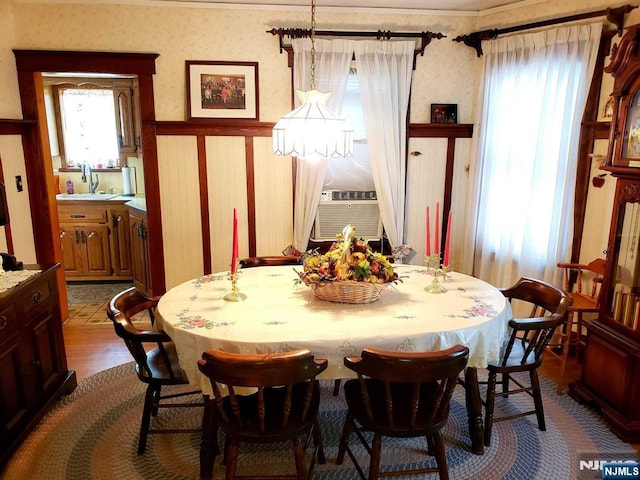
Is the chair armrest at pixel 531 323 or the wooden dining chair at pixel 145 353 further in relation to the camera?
the chair armrest at pixel 531 323

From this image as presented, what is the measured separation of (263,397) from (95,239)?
3.77 m

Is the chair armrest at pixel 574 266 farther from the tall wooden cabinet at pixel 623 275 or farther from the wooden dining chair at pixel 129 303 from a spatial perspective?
the wooden dining chair at pixel 129 303

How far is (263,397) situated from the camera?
71.6 inches

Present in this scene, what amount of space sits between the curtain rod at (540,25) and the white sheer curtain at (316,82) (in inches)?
37.9

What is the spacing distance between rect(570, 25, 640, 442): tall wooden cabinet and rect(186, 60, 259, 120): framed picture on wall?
246 centimetres

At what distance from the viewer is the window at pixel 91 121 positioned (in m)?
5.07

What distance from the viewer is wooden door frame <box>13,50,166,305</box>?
11.7 ft

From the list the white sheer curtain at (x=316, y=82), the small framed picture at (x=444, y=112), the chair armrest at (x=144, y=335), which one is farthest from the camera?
the small framed picture at (x=444, y=112)

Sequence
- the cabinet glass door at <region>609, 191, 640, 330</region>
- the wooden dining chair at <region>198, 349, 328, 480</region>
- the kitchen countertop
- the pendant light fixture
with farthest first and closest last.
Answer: the kitchen countertop < the cabinet glass door at <region>609, 191, 640, 330</region> < the pendant light fixture < the wooden dining chair at <region>198, 349, 328, 480</region>

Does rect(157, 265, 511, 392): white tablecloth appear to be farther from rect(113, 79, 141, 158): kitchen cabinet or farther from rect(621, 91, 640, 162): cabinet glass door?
rect(113, 79, 141, 158): kitchen cabinet

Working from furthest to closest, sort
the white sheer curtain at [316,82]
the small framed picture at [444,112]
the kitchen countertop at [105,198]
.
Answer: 1. the kitchen countertop at [105,198]
2. the small framed picture at [444,112]
3. the white sheer curtain at [316,82]

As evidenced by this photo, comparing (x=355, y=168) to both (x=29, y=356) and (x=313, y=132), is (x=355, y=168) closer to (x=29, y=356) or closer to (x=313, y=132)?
(x=313, y=132)

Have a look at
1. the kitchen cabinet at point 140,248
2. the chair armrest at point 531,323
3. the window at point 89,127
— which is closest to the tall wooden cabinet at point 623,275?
the chair armrest at point 531,323

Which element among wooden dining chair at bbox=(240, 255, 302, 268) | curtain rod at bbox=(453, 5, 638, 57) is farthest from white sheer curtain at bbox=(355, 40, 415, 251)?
wooden dining chair at bbox=(240, 255, 302, 268)
